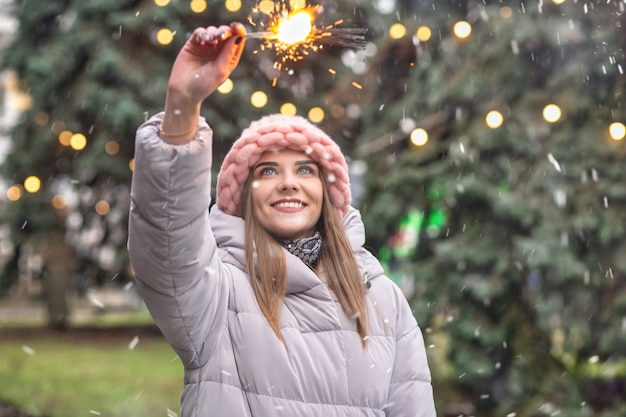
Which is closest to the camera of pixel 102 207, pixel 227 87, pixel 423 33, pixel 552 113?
pixel 552 113

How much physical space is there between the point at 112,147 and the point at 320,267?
8.44 m

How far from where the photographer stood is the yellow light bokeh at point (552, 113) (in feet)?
21.3

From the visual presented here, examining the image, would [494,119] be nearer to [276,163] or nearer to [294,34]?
[276,163]

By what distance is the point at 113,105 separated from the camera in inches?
401

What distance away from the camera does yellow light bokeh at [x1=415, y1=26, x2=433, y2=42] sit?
738 cm

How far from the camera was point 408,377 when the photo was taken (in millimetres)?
2525

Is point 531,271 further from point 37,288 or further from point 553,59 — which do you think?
point 37,288

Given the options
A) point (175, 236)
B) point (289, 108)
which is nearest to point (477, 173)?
point (289, 108)

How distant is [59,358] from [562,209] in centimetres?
791

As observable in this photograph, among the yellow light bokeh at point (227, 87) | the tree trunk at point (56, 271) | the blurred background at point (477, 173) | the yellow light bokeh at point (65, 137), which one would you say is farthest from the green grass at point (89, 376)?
the yellow light bokeh at point (227, 87)

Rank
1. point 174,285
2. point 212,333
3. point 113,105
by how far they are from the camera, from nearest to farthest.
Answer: point 174,285, point 212,333, point 113,105

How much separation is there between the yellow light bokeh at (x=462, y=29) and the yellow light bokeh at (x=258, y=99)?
3.74 m

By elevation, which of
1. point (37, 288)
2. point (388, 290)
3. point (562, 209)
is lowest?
point (37, 288)

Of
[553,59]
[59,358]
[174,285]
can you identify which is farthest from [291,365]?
[59,358]
